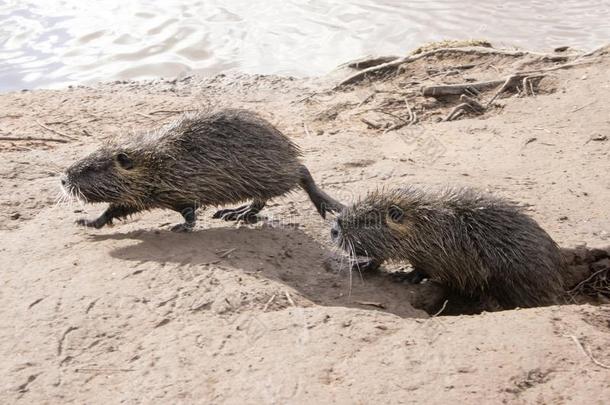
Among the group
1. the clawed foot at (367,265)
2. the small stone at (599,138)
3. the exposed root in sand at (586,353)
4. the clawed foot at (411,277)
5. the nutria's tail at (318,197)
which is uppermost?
the exposed root in sand at (586,353)

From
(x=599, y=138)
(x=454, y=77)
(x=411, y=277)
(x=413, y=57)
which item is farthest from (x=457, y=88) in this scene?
(x=411, y=277)

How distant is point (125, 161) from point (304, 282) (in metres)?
1.56

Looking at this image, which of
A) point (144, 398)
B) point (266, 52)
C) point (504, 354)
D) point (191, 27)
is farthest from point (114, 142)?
point (191, 27)

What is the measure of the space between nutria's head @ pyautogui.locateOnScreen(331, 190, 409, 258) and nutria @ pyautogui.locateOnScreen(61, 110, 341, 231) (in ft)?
1.90

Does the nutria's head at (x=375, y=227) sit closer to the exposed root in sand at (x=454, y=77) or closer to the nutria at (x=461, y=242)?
the nutria at (x=461, y=242)

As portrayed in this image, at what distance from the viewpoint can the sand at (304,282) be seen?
344 cm

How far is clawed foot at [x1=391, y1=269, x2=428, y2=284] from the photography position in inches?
212

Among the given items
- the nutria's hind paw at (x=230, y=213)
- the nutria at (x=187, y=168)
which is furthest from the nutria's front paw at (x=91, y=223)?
the nutria's hind paw at (x=230, y=213)

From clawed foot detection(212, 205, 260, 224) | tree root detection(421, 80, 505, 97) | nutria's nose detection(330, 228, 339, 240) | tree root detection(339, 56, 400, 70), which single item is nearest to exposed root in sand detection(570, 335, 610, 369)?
nutria's nose detection(330, 228, 339, 240)

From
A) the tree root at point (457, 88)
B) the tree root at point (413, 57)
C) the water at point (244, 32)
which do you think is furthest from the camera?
the water at point (244, 32)

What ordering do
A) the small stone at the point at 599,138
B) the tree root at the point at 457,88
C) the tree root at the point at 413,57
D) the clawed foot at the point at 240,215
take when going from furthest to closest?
the tree root at the point at 413,57
the tree root at the point at 457,88
the small stone at the point at 599,138
the clawed foot at the point at 240,215

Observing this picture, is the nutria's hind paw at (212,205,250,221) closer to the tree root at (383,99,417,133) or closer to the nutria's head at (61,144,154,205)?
the nutria's head at (61,144,154,205)

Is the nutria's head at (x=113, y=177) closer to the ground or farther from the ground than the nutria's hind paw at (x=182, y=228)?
farther from the ground

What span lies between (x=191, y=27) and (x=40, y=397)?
30.6ft
